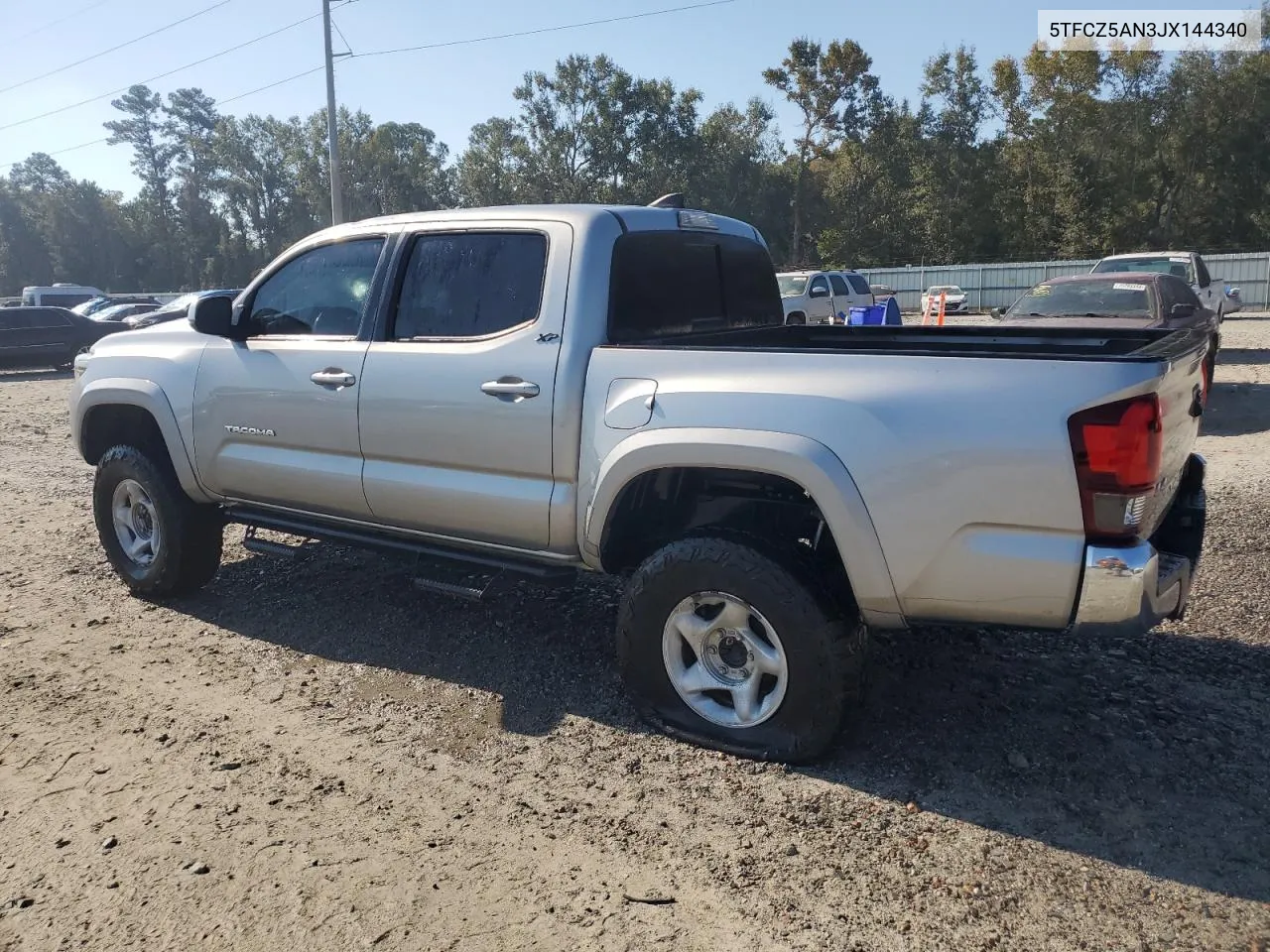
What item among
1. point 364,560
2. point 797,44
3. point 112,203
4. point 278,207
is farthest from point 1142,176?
point 112,203

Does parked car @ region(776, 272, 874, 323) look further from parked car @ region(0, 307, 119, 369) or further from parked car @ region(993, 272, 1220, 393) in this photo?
parked car @ region(0, 307, 119, 369)

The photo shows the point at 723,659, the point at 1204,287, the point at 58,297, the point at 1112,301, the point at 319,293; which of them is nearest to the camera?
the point at 723,659

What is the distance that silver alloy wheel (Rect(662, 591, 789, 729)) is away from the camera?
3525 millimetres

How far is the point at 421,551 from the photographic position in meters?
4.42

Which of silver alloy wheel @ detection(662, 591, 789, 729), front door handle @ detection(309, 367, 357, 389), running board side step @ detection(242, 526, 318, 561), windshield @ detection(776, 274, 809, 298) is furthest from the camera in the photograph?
windshield @ detection(776, 274, 809, 298)

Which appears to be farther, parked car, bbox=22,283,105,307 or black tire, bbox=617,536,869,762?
parked car, bbox=22,283,105,307

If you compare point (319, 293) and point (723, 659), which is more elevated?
point (319, 293)

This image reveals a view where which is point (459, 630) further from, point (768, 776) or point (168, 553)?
point (768, 776)

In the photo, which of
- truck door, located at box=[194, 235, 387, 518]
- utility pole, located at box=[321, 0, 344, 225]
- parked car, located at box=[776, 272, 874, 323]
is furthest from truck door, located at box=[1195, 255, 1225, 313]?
utility pole, located at box=[321, 0, 344, 225]

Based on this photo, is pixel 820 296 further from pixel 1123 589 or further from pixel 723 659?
pixel 1123 589

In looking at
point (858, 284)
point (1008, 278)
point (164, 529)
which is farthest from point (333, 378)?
point (1008, 278)

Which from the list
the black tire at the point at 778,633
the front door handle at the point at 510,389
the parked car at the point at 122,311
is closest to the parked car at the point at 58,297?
the parked car at the point at 122,311

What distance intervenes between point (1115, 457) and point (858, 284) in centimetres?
2489

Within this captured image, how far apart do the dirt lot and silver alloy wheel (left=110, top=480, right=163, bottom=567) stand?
18.5 inches
